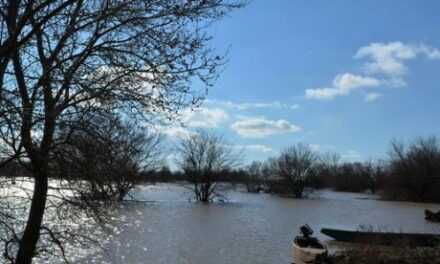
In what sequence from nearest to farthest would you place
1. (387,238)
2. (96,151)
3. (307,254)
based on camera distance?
(96,151), (307,254), (387,238)

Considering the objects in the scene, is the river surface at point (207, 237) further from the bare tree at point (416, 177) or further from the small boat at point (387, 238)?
the bare tree at point (416, 177)

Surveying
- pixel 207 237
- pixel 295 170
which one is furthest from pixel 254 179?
pixel 207 237

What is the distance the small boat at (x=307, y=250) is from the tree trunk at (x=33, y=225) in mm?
9254

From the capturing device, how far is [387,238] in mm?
20172

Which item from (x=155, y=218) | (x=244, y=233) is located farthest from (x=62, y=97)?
(x=155, y=218)

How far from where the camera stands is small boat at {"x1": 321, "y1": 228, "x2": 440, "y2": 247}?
1942 centimetres

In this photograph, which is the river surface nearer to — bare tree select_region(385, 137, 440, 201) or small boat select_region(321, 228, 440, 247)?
small boat select_region(321, 228, 440, 247)

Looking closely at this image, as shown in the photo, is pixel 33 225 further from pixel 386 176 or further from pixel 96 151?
pixel 386 176

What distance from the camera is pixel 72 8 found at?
671 cm

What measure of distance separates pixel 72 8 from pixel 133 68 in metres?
1.09

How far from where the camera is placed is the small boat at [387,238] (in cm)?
1942

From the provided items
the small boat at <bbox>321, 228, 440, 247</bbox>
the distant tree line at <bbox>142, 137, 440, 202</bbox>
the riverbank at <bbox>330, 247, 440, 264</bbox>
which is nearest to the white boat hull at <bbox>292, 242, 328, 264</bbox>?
the riverbank at <bbox>330, 247, 440, 264</bbox>

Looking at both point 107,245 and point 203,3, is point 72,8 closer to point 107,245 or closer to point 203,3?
point 203,3

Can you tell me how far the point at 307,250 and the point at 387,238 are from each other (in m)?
5.78
